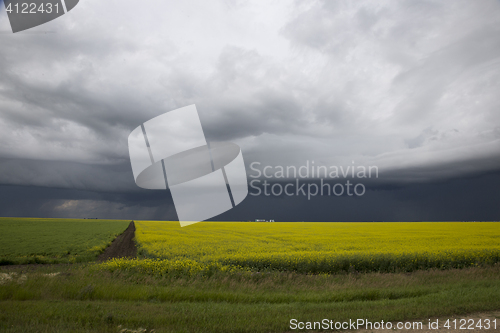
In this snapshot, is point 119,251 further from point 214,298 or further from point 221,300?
point 221,300

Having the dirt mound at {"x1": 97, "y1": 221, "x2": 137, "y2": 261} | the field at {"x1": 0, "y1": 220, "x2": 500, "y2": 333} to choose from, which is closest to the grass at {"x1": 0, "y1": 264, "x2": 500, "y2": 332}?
the field at {"x1": 0, "y1": 220, "x2": 500, "y2": 333}

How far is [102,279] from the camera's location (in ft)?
33.3

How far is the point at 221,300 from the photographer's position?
341 inches

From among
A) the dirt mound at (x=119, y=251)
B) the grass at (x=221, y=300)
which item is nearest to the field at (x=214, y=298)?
the grass at (x=221, y=300)

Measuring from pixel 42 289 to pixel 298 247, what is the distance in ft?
55.2

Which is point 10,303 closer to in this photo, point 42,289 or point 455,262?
point 42,289

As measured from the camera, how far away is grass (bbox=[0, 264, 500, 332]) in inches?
247

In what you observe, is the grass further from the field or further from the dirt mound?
the dirt mound

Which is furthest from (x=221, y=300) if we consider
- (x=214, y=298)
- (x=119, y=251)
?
(x=119, y=251)

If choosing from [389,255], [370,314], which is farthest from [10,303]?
[389,255]

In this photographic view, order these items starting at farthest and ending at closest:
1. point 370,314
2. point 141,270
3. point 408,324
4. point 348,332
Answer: point 141,270
point 370,314
point 408,324
point 348,332

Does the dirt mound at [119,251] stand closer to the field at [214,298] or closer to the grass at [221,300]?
the field at [214,298]

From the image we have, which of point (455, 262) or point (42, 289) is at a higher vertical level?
point (42, 289)

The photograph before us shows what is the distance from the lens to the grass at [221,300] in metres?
6.27
